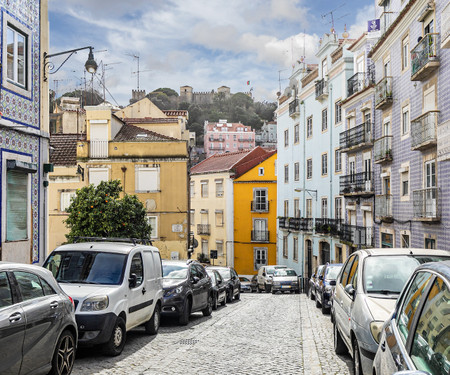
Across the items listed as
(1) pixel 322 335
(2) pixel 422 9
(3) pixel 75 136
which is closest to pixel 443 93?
(2) pixel 422 9

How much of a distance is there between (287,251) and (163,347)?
37.3 meters

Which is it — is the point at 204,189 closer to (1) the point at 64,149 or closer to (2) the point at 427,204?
(1) the point at 64,149

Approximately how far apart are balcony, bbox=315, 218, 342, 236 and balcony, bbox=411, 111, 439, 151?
13088 millimetres

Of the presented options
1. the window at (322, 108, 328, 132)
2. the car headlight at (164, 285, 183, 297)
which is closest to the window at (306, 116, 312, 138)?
the window at (322, 108, 328, 132)

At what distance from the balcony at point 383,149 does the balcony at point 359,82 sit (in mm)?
4107

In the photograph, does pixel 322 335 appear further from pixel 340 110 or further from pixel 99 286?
pixel 340 110

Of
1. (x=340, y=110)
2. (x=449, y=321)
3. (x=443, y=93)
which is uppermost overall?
(x=340, y=110)

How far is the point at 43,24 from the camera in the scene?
1533cm

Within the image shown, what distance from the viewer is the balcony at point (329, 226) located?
3484cm

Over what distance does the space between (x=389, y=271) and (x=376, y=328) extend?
5.64 ft

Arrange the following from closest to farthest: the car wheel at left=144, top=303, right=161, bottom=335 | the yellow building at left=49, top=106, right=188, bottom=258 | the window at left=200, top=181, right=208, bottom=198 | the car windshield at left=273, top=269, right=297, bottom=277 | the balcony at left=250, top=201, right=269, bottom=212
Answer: the car wheel at left=144, top=303, right=161, bottom=335, the car windshield at left=273, top=269, right=297, bottom=277, the yellow building at left=49, top=106, right=188, bottom=258, the balcony at left=250, top=201, right=269, bottom=212, the window at left=200, top=181, right=208, bottom=198

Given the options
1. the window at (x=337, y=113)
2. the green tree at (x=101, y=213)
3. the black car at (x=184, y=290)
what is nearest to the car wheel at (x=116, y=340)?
the black car at (x=184, y=290)

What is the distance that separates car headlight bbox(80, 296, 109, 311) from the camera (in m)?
8.66

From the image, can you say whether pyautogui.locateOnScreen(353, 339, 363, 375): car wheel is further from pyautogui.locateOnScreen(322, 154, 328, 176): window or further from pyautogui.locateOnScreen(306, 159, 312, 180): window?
pyautogui.locateOnScreen(306, 159, 312, 180): window
